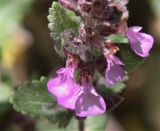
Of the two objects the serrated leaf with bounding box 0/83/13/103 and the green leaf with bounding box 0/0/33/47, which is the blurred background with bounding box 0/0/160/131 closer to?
the green leaf with bounding box 0/0/33/47

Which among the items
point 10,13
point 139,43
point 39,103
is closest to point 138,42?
point 139,43

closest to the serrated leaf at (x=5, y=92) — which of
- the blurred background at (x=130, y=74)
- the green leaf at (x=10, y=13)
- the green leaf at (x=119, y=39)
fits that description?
the green leaf at (x=10, y=13)

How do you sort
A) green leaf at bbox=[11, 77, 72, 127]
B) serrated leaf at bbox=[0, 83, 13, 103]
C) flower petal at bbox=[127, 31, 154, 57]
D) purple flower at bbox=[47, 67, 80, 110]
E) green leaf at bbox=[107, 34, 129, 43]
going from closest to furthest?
purple flower at bbox=[47, 67, 80, 110] → flower petal at bbox=[127, 31, 154, 57] → green leaf at bbox=[107, 34, 129, 43] → green leaf at bbox=[11, 77, 72, 127] → serrated leaf at bbox=[0, 83, 13, 103]

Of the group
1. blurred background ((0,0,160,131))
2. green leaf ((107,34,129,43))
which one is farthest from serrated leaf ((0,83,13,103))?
green leaf ((107,34,129,43))

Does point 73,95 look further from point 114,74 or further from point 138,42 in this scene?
point 138,42

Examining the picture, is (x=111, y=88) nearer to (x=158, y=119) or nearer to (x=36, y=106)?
(x=36, y=106)

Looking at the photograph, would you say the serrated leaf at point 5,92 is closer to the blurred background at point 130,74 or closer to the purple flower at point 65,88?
the blurred background at point 130,74

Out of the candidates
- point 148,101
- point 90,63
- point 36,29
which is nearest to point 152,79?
point 148,101

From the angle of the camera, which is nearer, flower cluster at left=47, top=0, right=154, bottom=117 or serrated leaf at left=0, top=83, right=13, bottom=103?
flower cluster at left=47, top=0, right=154, bottom=117
